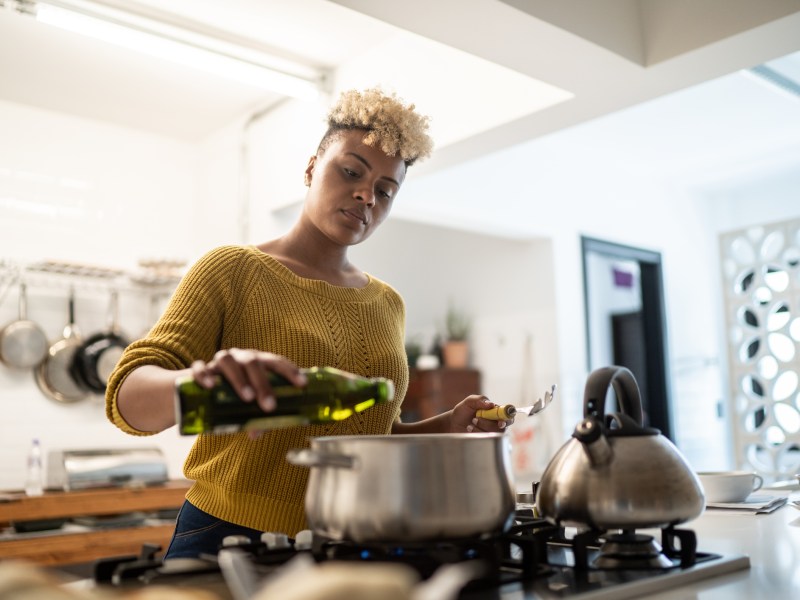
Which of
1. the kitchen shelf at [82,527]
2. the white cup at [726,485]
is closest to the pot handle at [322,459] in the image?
the white cup at [726,485]

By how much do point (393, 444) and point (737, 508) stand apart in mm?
1114

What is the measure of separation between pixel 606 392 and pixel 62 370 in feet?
10.5

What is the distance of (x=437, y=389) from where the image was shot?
16.2ft

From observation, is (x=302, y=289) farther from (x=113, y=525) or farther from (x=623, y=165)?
(x=623, y=165)

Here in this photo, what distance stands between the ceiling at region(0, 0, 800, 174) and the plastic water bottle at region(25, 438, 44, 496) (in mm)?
1584

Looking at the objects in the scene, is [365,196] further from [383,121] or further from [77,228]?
[77,228]

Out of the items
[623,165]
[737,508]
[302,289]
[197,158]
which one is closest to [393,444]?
[302,289]

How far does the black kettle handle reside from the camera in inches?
37.2

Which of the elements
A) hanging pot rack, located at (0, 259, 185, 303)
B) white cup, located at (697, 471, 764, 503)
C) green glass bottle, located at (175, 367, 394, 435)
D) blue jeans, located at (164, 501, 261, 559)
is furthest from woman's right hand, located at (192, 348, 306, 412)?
hanging pot rack, located at (0, 259, 185, 303)

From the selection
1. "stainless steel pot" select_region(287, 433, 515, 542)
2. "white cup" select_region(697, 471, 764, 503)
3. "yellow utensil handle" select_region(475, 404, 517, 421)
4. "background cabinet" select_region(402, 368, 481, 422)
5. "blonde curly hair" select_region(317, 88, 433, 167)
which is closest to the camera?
"stainless steel pot" select_region(287, 433, 515, 542)

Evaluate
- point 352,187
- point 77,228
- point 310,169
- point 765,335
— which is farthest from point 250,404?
point 765,335

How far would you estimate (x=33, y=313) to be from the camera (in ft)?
11.8

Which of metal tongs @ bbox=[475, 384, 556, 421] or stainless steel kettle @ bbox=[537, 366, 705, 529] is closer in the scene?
stainless steel kettle @ bbox=[537, 366, 705, 529]

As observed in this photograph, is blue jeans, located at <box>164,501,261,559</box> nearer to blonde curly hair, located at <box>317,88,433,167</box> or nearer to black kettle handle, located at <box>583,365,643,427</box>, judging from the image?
black kettle handle, located at <box>583,365,643,427</box>
